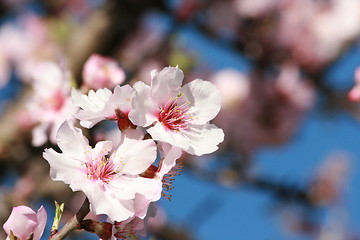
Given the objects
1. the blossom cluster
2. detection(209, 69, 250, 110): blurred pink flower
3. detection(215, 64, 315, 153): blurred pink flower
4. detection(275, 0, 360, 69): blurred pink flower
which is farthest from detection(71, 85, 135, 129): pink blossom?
detection(209, 69, 250, 110): blurred pink flower

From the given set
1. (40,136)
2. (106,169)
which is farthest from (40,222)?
(40,136)

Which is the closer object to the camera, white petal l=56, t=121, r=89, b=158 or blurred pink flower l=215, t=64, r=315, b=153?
white petal l=56, t=121, r=89, b=158

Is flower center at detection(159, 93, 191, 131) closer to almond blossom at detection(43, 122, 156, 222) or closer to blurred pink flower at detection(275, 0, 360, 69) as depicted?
almond blossom at detection(43, 122, 156, 222)

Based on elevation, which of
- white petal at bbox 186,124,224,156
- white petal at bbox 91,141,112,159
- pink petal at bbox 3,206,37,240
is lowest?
pink petal at bbox 3,206,37,240

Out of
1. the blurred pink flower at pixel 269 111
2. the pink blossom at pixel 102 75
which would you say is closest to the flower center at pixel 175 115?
the pink blossom at pixel 102 75

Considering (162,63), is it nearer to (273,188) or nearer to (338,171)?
(273,188)

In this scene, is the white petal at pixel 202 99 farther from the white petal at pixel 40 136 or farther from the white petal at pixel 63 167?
the white petal at pixel 40 136

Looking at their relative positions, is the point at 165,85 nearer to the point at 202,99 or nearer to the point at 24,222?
the point at 202,99
